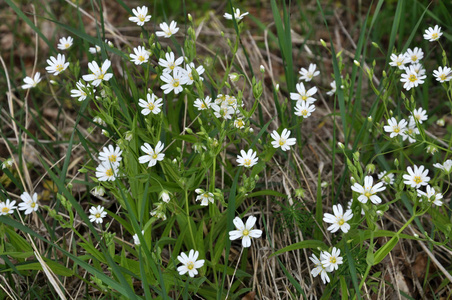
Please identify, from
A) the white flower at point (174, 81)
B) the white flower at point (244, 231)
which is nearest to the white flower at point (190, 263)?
the white flower at point (244, 231)

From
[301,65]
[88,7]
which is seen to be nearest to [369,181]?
[301,65]

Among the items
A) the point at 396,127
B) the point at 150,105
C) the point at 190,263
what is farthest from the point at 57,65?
the point at 396,127

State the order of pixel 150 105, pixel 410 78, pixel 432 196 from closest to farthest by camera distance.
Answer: pixel 432 196
pixel 150 105
pixel 410 78

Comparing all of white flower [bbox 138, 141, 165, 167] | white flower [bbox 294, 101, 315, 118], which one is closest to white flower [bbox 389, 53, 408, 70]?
white flower [bbox 294, 101, 315, 118]

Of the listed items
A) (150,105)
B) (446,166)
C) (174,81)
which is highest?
(174,81)

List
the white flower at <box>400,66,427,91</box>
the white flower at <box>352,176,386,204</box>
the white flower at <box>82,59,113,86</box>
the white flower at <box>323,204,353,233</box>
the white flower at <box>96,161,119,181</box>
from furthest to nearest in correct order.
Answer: the white flower at <box>400,66,427,91</box>, the white flower at <box>82,59,113,86</box>, the white flower at <box>96,161,119,181</box>, the white flower at <box>323,204,353,233</box>, the white flower at <box>352,176,386,204</box>

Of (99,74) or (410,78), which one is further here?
(410,78)

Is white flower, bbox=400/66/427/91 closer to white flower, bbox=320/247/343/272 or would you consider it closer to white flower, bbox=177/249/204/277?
white flower, bbox=320/247/343/272

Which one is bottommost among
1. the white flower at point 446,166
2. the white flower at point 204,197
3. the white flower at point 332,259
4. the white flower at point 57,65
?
the white flower at point 332,259

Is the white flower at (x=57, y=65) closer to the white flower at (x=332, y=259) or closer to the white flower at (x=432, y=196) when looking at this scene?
the white flower at (x=332, y=259)

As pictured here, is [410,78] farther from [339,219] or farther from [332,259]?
[332,259]

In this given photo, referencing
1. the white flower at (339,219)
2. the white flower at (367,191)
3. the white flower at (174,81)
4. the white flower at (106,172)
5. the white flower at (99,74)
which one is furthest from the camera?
the white flower at (174,81)
